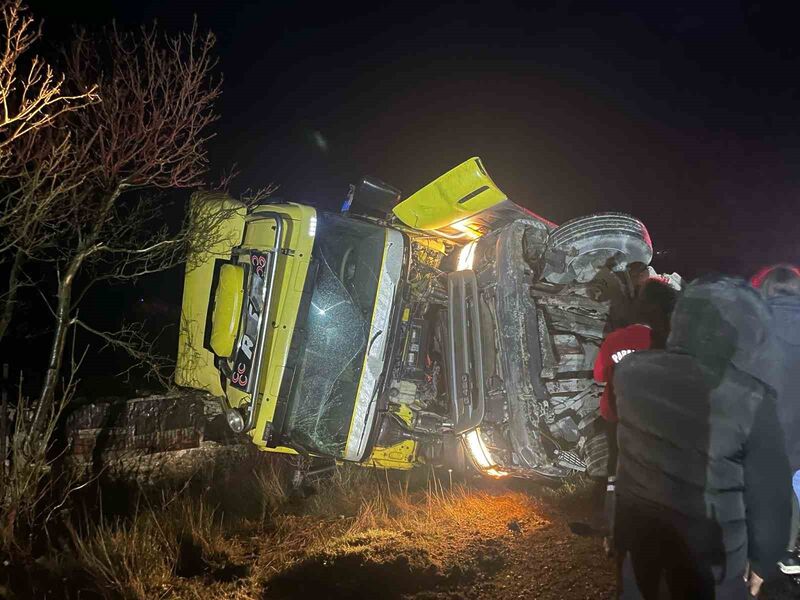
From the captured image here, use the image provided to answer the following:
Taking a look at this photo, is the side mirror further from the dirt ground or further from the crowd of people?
the crowd of people

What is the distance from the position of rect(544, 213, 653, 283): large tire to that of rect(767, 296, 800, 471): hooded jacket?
4.00 feet

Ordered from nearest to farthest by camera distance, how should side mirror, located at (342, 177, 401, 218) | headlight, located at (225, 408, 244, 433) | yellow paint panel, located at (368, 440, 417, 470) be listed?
headlight, located at (225, 408, 244, 433), yellow paint panel, located at (368, 440, 417, 470), side mirror, located at (342, 177, 401, 218)

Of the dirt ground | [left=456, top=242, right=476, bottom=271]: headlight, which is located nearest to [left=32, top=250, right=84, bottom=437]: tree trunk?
the dirt ground

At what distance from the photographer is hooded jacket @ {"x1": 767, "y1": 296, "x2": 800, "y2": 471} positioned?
93.7 inches

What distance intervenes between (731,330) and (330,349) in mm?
2601

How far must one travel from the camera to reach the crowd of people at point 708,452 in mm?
1638

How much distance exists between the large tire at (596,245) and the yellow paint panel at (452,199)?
2.71 feet

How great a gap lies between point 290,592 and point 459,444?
1762 mm

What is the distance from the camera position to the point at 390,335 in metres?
3.71

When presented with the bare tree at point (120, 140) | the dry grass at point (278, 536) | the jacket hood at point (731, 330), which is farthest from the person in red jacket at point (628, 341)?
the bare tree at point (120, 140)

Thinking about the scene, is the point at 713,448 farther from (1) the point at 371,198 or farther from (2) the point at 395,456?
(1) the point at 371,198

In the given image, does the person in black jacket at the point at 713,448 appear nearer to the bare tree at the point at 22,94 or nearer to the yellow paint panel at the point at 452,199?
the yellow paint panel at the point at 452,199

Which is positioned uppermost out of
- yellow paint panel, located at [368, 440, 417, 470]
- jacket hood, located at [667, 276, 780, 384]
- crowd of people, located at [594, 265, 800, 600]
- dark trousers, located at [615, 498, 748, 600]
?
jacket hood, located at [667, 276, 780, 384]

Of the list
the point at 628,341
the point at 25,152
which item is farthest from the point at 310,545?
the point at 25,152
